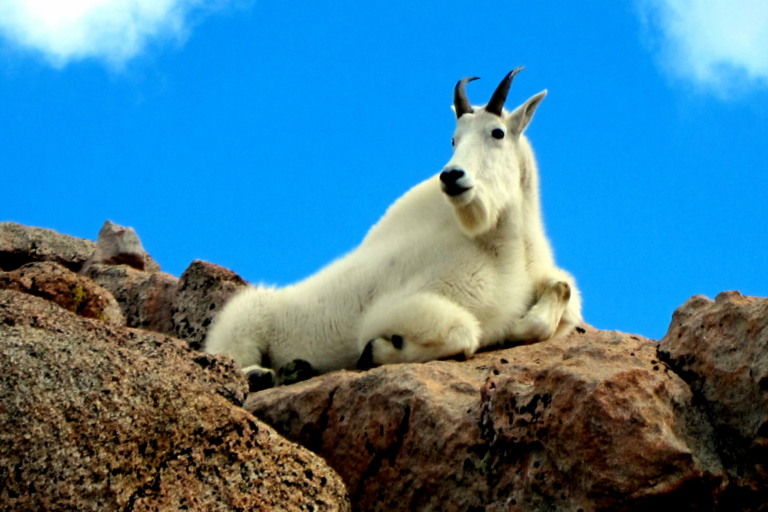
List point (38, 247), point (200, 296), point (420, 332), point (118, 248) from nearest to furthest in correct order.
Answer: point (420, 332) < point (200, 296) < point (118, 248) < point (38, 247)

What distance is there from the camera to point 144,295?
30.5 ft

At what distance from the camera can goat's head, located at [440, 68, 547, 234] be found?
22.7 ft

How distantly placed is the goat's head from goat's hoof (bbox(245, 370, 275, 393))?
181 cm

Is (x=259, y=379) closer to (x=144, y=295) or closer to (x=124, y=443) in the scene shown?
(x=144, y=295)

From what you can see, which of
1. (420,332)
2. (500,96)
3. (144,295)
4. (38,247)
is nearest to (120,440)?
(420,332)

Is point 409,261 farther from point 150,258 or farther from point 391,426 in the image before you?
point 150,258

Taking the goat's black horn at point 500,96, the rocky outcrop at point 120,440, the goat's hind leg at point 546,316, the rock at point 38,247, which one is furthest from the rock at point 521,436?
the rock at point 38,247

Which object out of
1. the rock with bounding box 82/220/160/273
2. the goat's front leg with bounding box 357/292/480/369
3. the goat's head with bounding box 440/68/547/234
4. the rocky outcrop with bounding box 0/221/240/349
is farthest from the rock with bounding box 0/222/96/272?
the goat's head with bounding box 440/68/547/234

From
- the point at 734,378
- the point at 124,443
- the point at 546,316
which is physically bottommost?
the point at 124,443

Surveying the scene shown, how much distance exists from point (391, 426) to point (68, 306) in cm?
293

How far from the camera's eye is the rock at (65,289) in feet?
22.9

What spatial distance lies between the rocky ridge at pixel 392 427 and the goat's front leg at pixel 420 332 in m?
0.68

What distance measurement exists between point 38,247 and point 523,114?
628 centimetres

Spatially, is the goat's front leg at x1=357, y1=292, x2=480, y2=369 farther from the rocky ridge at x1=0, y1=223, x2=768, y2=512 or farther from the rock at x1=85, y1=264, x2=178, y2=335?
the rock at x1=85, y1=264, x2=178, y2=335
